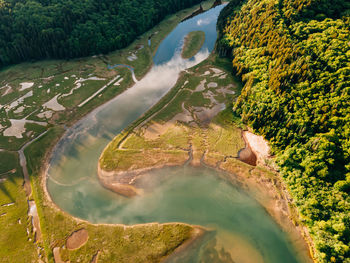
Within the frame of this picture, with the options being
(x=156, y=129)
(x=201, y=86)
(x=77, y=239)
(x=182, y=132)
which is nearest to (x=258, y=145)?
(x=182, y=132)

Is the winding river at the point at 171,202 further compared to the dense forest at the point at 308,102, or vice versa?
the winding river at the point at 171,202

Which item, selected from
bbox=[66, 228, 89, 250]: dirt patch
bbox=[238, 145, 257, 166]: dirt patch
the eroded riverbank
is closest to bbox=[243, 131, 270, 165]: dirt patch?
the eroded riverbank

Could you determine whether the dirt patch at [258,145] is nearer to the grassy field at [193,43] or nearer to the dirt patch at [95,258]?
the dirt patch at [95,258]

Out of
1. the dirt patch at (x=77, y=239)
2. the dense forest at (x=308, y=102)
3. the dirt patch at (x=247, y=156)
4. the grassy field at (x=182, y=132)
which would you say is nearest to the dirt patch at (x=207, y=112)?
the grassy field at (x=182, y=132)

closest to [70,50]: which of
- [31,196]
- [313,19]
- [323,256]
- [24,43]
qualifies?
[24,43]

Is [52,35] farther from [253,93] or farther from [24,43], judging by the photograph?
[253,93]

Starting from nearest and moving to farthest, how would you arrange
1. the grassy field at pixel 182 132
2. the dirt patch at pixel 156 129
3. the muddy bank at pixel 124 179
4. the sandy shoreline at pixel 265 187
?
the sandy shoreline at pixel 265 187 < the muddy bank at pixel 124 179 < the grassy field at pixel 182 132 < the dirt patch at pixel 156 129

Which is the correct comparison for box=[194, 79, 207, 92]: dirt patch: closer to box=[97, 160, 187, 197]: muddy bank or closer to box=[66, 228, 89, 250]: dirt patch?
box=[97, 160, 187, 197]: muddy bank
